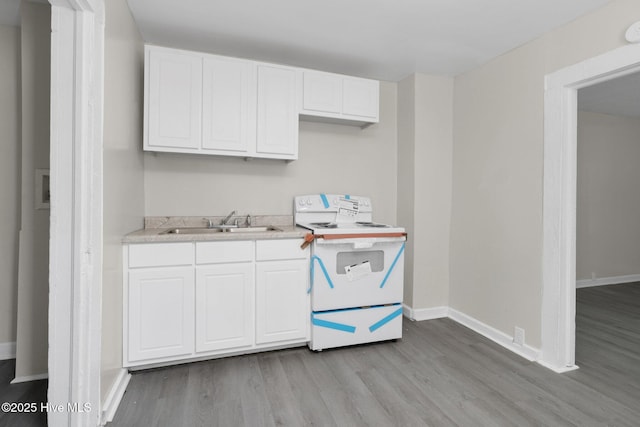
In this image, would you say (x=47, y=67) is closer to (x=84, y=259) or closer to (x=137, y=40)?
(x=137, y=40)

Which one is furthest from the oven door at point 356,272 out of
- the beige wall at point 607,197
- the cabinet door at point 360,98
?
the beige wall at point 607,197

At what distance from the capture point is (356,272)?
2557 millimetres

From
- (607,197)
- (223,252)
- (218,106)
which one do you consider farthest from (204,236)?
(607,197)

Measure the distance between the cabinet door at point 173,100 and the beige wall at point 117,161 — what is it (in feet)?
0.39

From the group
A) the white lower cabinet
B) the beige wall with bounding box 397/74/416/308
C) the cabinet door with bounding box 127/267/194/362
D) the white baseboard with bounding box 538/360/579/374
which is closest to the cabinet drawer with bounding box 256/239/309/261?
the white lower cabinet

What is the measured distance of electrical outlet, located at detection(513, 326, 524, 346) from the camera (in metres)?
2.50

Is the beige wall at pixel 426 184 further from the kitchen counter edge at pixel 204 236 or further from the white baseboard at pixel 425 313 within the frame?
the kitchen counter edge at pixel 204 236

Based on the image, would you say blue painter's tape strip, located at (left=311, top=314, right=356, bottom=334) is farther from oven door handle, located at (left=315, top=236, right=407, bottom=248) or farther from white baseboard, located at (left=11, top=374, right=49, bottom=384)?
white baseboard, located at (left=11, top=374, right=49, bottom=384)

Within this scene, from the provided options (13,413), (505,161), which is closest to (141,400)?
(13,413)

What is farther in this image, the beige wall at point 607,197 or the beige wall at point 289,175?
A: the beige wall at point 607,197

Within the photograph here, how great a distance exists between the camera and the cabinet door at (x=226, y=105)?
8.03 ft

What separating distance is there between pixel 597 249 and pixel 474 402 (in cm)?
398

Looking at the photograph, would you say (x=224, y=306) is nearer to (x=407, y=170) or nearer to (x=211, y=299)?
(x=211, y=299)

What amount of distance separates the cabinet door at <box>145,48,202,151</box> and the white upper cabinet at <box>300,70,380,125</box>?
847 millimetres
